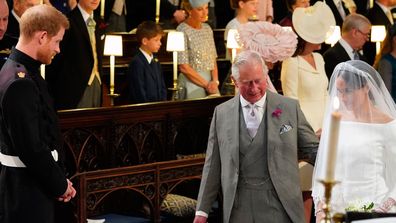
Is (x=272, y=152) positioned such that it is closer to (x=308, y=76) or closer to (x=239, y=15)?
(x=308, y=76)

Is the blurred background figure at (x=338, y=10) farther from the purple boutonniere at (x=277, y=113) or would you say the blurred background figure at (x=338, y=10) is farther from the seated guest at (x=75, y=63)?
the purple boutonniere at (x=277, y=113)

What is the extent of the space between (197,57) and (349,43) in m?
1.63

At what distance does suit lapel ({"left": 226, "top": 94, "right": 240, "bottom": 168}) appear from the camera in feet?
21.8

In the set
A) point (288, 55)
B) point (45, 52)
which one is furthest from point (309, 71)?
point (45, 52)

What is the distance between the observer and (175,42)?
1055cm

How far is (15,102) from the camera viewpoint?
6.11 meters

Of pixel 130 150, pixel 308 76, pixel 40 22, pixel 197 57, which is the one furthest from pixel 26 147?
pixel 197 57

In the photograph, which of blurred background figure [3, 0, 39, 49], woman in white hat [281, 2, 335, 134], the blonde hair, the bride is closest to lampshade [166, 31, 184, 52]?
woman in white hat [281, 2, 335, 134]

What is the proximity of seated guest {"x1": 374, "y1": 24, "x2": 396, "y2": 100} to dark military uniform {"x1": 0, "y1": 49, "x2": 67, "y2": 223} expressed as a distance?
16.8 ft

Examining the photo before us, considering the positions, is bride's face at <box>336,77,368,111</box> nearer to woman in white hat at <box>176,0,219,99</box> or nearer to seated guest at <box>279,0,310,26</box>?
woman in white hat at <box>176,0,219,99</box>

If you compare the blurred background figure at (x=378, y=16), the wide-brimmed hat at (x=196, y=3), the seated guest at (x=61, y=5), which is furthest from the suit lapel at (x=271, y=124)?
the blurred background figure at (x=378, y=16)

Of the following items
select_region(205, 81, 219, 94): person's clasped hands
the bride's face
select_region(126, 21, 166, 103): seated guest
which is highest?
the bride's face

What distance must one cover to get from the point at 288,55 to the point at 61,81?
2207mm

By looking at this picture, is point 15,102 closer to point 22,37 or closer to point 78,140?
point 22,37
